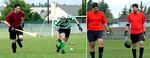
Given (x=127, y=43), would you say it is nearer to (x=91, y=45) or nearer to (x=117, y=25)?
(x=91, y=45)

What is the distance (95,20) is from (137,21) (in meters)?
1.32

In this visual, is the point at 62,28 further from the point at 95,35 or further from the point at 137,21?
the point at 137,21

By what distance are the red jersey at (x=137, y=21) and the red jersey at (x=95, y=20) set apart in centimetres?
91

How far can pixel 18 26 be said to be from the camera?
20.5 m

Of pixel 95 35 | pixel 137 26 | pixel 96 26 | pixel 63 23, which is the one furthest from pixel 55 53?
pixel 137 26

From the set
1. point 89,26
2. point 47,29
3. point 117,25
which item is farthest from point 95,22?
point 47,29

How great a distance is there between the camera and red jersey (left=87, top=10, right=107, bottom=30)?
15672 mm

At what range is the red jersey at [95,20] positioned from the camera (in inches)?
617

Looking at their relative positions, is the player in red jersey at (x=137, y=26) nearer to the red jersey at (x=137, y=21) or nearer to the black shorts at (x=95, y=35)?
the red jersey at (x=137, y=21)

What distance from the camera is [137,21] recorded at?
16.2 meters

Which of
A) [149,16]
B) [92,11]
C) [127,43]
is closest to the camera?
[92,11]

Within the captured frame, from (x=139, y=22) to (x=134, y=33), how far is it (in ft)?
1.43

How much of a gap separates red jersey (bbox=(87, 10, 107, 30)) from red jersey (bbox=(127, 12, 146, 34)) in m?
0.91

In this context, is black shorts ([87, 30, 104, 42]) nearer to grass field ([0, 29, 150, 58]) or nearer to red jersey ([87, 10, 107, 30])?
Answer: red jersey ([87, 10, 107, 30])
